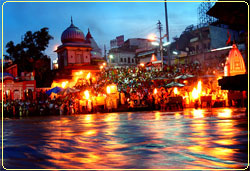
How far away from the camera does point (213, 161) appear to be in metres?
5.38

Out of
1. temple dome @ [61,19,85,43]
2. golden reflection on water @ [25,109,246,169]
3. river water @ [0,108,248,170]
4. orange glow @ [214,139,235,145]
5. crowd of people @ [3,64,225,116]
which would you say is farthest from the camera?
temple dome @ [61,19,85,43]

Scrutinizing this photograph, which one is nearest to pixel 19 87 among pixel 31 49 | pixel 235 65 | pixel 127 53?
pixel 31 49

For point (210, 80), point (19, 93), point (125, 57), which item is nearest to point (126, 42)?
point (125, 57)

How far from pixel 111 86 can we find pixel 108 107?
2.31 metres

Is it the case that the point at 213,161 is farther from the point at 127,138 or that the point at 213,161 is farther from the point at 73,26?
the point at 73,26

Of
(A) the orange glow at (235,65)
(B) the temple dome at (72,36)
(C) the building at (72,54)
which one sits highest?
(B) the temple dome at (72,36)

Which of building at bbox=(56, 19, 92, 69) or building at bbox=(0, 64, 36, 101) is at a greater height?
building at bbox=(56, 19, 92, 69)

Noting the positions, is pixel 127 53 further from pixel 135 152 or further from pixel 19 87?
pixel 135 152

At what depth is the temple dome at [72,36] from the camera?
4454 centimetres

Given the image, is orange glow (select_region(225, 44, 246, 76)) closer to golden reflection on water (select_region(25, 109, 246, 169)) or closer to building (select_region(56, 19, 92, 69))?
golden reflection on water (select_region(25, 109, 246, 169))

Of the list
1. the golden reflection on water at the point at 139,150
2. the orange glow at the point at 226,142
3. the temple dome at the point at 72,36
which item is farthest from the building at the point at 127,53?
the orange glow at the point at 226,142

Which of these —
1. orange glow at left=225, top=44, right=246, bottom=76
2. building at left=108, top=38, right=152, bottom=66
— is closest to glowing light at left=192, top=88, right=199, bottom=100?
orange glow at left=225, top=44, right=246, bottom=76

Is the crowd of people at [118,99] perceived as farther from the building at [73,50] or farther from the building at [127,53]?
the building at [127,53]

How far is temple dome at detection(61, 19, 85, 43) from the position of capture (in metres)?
44.5
